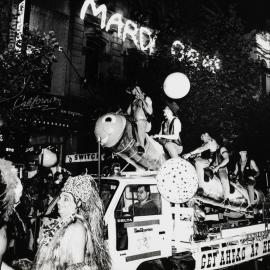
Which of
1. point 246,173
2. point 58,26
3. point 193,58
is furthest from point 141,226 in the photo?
point 58,26

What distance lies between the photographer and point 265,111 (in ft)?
58.6

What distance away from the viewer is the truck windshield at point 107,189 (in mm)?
4913

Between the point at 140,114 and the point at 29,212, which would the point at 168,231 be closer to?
the point at 140,114

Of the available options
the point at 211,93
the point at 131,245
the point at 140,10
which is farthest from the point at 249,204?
the point at 140,10

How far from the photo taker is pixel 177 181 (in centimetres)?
479

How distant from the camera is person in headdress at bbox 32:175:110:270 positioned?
8.51ft

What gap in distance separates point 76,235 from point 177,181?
2452 millimetres

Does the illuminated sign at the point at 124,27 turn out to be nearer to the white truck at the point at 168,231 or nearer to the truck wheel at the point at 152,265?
the white truck at the point at 168,231

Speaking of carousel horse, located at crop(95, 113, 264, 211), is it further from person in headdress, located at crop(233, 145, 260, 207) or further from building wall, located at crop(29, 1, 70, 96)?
building wall, located at crop(29, 1, 70, 96)

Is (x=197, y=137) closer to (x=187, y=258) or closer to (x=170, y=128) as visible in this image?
(x=170, y=128)

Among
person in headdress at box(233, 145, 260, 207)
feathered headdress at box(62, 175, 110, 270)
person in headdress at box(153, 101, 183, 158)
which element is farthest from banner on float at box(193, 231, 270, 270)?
feathered headdress at box(62, 175, 110, 270)

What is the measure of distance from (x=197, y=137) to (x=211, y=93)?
233 centimetres

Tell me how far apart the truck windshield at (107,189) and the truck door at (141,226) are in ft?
0.60

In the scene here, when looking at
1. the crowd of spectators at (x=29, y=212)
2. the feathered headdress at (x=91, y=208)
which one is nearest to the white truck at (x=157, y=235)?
the feathered headdress at (x=91, y=208)
